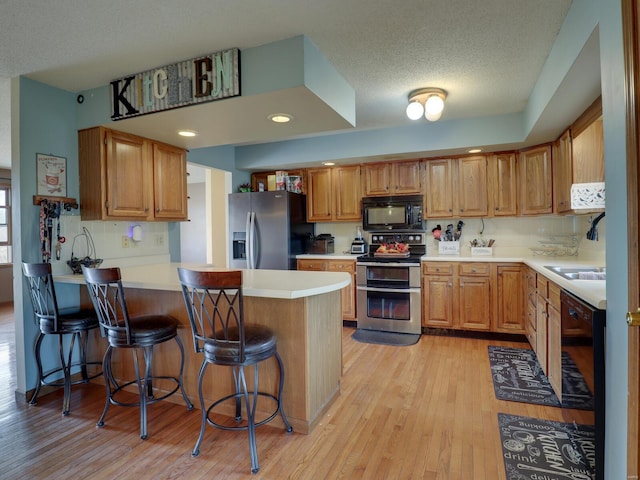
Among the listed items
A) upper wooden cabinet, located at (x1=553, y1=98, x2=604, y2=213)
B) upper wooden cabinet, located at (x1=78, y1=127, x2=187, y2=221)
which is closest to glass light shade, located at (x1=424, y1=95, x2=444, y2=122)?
upper wooden cabinet, located at (x1=553, y1=98, x2=604, y2=213)

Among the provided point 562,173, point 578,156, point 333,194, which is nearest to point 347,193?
point 333,194

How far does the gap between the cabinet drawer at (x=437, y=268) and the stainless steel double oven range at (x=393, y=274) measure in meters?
0.11

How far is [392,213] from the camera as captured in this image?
14.7ft

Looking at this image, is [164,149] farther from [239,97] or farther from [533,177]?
[533,177]

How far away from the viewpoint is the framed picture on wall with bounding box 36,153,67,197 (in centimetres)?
264

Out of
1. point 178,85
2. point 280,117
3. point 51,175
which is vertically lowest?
point 51,175

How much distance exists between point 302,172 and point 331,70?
251 centimetres

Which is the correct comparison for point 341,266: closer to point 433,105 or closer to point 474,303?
point 474,303

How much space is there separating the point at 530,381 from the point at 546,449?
951mm

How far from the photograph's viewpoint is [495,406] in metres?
2.40

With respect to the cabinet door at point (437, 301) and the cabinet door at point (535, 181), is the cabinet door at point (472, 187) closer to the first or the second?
the cabinet door at point (535, 181)

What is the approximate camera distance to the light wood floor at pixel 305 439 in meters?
1.78

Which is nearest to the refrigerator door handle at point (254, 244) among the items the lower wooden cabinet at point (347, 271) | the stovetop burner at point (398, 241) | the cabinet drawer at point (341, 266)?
the lower wooden cabinet at point (347, 271)

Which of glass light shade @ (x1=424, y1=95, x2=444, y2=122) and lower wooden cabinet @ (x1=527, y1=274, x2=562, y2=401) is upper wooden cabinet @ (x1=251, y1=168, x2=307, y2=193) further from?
lower wooden cabinet @ (x1=527, y1=274, x2=562, y2=401)
